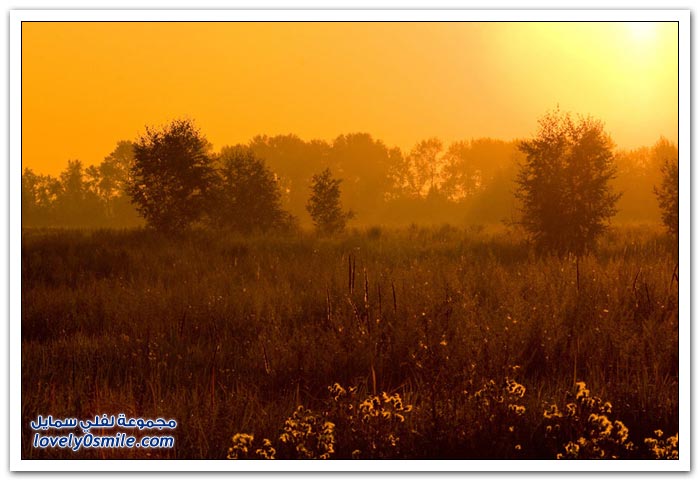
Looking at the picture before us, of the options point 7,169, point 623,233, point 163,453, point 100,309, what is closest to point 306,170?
point 623,233

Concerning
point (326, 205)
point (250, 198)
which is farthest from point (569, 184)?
point (250, 198)

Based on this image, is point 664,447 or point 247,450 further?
point 664,447

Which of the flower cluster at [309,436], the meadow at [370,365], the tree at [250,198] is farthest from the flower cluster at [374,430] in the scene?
the tree at [250,198]

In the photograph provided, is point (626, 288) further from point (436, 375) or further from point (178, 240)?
point (178, 240)

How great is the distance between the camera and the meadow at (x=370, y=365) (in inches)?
135

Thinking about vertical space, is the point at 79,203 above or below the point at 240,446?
above

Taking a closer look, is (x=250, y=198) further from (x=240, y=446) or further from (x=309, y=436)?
(x=240, y=446)

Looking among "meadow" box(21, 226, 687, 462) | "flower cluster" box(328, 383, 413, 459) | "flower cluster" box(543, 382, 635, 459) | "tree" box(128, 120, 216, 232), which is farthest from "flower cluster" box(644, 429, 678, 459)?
"tree" box(128, 120, 216, 232)

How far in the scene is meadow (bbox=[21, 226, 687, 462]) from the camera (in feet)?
11.3

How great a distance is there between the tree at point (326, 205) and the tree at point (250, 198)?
1.39m

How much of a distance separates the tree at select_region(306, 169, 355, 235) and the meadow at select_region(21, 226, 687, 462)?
11352 mm

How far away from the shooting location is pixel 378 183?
811 inches

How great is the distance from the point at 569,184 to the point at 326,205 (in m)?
9.05

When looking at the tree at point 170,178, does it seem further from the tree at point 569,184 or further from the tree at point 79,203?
the tree at point 569,184
